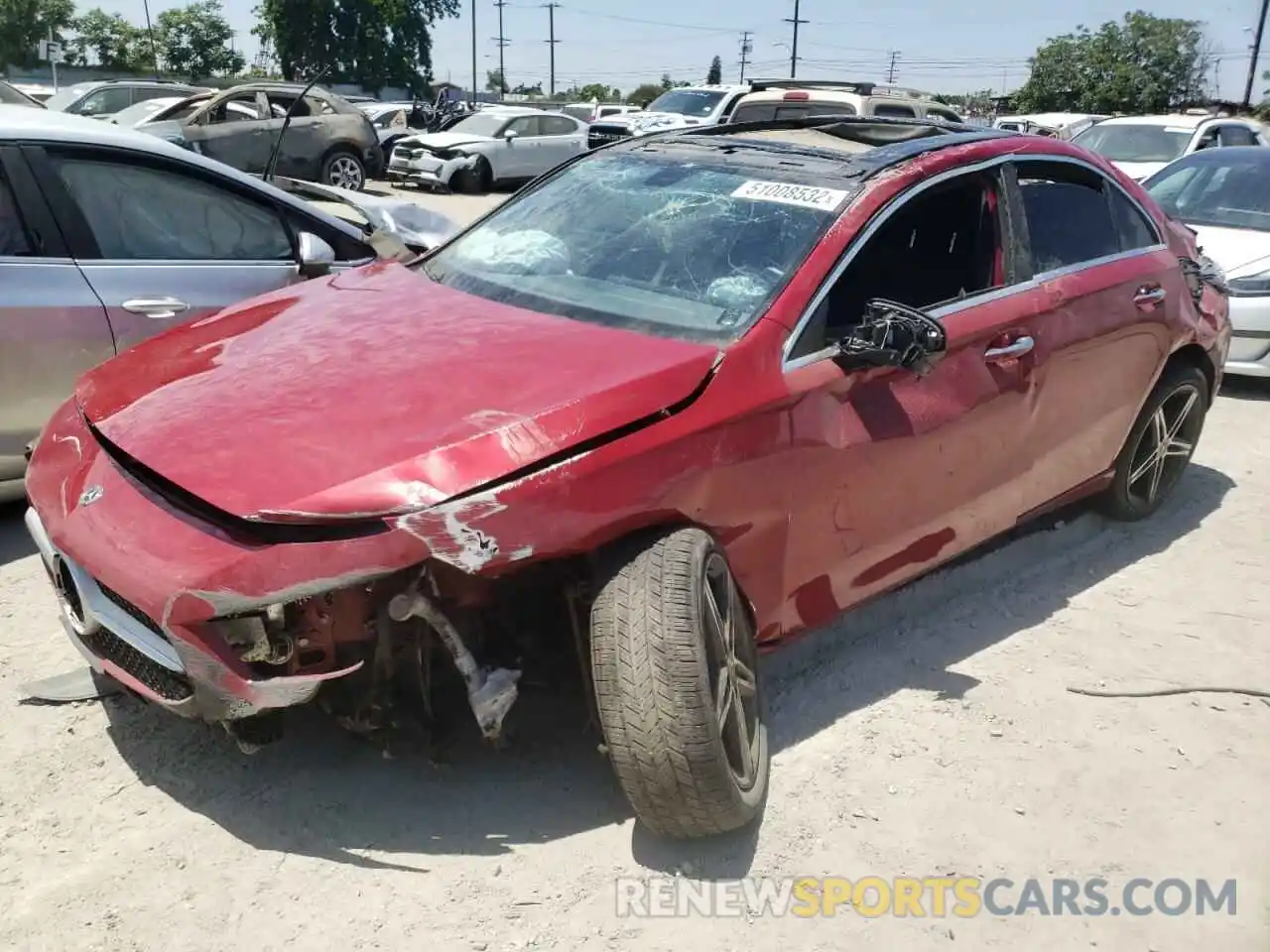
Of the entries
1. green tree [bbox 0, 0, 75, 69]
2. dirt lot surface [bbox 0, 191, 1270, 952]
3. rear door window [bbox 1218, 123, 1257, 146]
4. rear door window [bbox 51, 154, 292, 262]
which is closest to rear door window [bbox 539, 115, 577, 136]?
rear door window [bbox 1218, 123, 1257, 146]

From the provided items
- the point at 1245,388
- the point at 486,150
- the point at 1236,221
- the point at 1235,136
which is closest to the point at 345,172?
the point at 486,150

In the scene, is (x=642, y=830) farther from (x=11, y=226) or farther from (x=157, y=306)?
(x=11, y=226)

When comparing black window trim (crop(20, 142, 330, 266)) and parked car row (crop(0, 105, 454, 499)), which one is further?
black window trim (crop(20, 142, 330, 266))

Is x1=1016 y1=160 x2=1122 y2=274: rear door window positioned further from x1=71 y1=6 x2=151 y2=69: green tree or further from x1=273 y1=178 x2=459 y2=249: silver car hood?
x1=71 y1=6 x2=151 y2=69: green tree

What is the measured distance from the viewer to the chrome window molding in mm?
3057

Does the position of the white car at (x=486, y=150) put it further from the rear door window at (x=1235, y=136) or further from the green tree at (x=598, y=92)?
the green tree at (x=598, y=92)

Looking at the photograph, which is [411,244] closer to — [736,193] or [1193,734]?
[736,193]

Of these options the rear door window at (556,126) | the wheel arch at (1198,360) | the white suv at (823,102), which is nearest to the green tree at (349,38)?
the rear door window at (556,126)

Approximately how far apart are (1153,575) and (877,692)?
1.67m

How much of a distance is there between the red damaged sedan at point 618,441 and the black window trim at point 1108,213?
0.07 feet

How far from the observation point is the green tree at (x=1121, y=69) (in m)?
44.3

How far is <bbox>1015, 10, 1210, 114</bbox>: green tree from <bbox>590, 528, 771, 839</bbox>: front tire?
47.3m

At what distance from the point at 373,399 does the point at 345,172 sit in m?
15.2

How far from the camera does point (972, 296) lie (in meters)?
3.63
